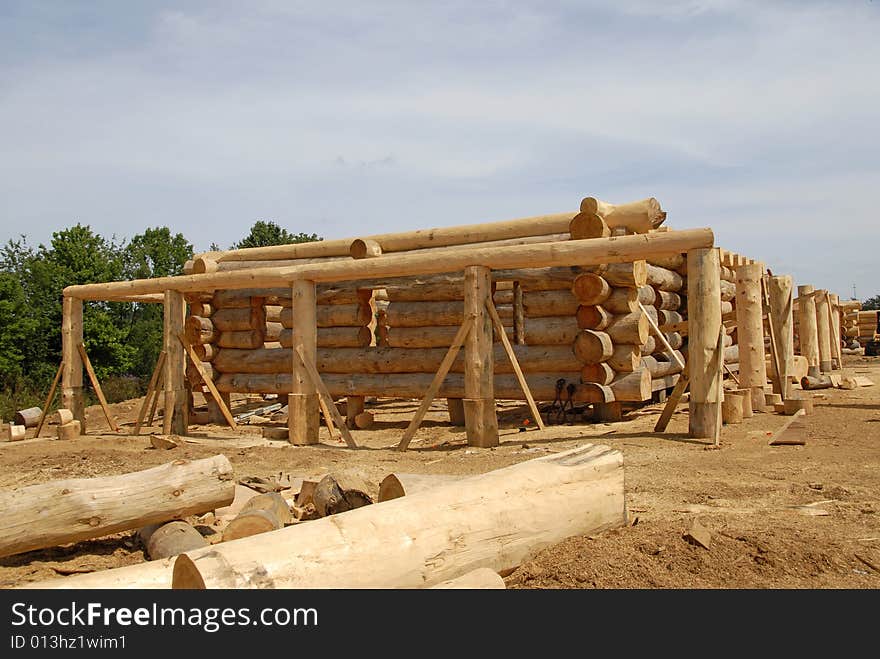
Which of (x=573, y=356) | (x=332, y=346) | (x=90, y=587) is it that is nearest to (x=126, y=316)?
(x=332, y=346)

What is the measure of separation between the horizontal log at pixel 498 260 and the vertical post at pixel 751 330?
12.9ft

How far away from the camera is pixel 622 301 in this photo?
39.0 feet

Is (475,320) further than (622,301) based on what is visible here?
No

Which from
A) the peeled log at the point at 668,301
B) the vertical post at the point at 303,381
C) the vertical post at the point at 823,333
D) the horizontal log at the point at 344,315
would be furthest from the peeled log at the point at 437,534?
the vertical post at the point at 823,333

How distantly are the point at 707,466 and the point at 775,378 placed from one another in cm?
705

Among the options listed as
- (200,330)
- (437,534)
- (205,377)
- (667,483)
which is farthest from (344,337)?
(437,534)

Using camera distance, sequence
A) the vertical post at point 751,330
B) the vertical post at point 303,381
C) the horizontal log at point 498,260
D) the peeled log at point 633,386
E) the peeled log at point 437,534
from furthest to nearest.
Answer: the vertical post at point 751,330 < the peeled log at point 633,386 < the vertical post at point 303,381 < the horizontal log at point 498,260 < the peeled log at point 437,534

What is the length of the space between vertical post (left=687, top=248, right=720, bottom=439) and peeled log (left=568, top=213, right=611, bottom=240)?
1718 millimetres

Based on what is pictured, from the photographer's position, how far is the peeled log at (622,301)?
1188cm

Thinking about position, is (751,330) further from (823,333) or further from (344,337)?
(823,333)

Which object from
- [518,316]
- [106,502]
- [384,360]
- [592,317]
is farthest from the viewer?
[384,360]

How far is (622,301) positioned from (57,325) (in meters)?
23.1

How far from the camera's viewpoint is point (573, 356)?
12.2 meters

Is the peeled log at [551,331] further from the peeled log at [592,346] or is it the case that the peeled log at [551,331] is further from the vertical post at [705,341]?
the vertical post at [705,341]
